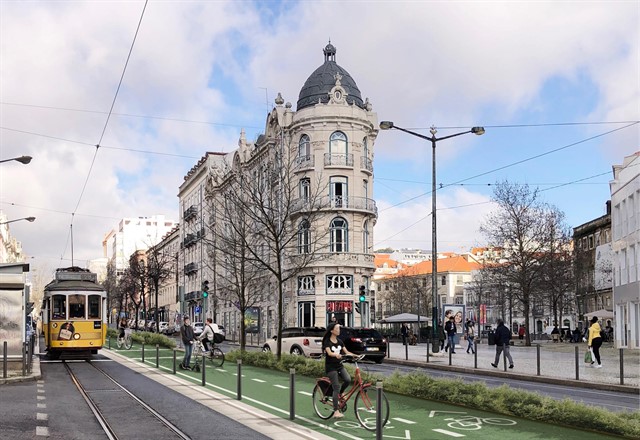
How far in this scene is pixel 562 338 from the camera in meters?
76.5

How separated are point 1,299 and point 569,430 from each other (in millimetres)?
15909

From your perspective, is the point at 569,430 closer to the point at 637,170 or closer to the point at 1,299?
the point at 1,299

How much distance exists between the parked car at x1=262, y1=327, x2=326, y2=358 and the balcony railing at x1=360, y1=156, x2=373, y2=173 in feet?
92.5

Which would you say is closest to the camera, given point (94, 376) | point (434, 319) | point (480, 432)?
point (480, 432)

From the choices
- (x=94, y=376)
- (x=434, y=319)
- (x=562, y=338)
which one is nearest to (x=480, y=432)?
(x=94, y=376)

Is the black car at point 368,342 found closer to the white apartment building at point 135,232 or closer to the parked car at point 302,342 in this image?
the parked car at point 302,342

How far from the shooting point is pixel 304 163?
198 ft

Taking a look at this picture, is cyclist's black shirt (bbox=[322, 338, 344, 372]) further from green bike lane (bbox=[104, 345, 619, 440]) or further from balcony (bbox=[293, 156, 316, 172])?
balcony (bbox=[293, 156, 316, 172])

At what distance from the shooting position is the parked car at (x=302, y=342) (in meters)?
32.0

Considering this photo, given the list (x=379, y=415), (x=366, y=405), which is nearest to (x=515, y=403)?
(x=366, y=405)

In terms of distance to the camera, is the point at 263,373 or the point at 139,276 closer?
the point at 263,373

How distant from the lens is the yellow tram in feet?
103

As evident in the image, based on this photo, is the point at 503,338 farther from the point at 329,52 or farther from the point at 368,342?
the point at 329,52

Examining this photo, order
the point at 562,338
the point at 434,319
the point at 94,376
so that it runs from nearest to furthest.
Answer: the point at 94,376 → the point at 434,319 → the point at 562,338
